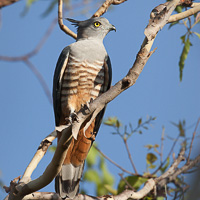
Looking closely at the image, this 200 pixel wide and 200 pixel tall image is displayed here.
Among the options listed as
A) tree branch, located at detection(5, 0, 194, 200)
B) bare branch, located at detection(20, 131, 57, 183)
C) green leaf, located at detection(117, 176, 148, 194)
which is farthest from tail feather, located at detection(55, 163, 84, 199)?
tree branch, located at detection(5, 0, 194, 200)

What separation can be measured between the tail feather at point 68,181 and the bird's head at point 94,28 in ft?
6.29

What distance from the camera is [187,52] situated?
11.8ft

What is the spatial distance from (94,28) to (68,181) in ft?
7.35

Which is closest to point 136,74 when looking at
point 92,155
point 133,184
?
point 133,184

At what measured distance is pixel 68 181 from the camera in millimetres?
3359

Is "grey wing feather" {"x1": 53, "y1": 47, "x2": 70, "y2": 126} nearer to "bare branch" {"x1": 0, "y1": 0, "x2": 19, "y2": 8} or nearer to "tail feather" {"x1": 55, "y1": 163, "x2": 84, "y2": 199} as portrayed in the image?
"tail feather" {"x1": 55, "y1": 163, "x2": 84, "y2": 199}

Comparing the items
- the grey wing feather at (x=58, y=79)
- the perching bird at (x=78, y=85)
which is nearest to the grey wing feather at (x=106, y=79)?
the perching bird at (x=78, y=85)

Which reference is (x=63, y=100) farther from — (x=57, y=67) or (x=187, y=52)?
(x=187, y=52)

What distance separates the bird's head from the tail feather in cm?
192

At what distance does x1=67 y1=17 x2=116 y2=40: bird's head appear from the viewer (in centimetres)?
446

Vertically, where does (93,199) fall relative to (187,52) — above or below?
below

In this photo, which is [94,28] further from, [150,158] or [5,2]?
[150,158]

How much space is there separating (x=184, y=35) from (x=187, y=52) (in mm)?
234

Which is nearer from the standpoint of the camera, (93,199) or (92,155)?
(93,199)
